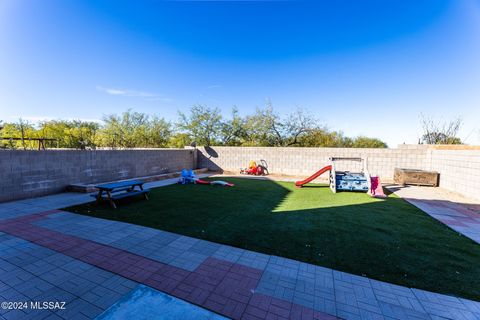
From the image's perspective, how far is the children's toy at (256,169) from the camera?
12570 mm

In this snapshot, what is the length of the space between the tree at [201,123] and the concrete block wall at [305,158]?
4939 mm

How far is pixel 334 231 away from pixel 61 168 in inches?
347

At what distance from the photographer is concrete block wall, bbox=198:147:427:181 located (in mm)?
10188

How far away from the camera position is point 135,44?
1110 cm

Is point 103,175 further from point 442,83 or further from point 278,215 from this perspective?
point 442,83

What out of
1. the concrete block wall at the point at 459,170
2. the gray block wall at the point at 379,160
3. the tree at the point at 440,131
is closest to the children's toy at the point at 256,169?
the gray block wall at the point at 379,160

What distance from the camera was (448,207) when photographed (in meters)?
5.91

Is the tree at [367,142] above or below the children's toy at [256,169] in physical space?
above

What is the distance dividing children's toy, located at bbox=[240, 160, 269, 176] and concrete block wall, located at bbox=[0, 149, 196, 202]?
5.60m

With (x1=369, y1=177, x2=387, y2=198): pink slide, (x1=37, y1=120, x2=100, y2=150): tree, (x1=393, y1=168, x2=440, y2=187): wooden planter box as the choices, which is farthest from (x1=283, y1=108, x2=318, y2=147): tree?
(x1=37, y1=120, x2=100, y2=150): tree

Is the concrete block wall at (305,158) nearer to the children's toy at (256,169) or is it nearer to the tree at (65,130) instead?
the children's toy at (256,169)

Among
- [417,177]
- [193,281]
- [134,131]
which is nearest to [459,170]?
[417,177]

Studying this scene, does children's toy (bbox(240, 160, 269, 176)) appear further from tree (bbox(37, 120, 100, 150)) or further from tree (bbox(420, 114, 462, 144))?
tree (bbox(37, 120, 100, 150))

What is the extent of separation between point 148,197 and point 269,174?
795 centimetres
